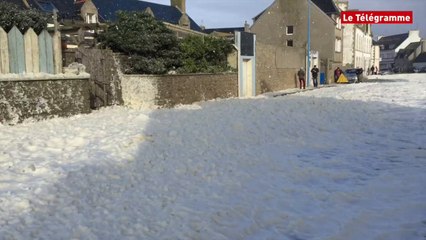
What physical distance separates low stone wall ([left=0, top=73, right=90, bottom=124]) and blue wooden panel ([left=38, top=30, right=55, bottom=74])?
324 mm

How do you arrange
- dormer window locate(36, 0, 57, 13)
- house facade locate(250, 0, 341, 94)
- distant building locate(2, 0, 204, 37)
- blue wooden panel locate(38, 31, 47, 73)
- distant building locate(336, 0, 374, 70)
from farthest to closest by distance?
distant building locate(336, 0, 374, 70), house facade locate(250, 0, 341, 94), dormer window locate(36, 0, 57, 13), distant building locate(2, 0, 204, 37), blue wooden panel locate(38, 31, 47, 73)

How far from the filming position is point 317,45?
155ft

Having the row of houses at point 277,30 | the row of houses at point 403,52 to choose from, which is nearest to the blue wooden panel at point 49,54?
the row of houses at point 277,30

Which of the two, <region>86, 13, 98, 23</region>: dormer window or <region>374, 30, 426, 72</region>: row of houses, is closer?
<region>86, 13, 98, 23</region>: dormer window

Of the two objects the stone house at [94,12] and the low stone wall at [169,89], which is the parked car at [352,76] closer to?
the stone house at [94,12]

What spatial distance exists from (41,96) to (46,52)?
119 centimetres

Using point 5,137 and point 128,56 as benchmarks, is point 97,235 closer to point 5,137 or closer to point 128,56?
point 5,137

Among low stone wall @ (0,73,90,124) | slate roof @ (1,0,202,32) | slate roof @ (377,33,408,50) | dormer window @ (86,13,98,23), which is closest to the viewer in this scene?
low stone wall @ (0,73,90,124)

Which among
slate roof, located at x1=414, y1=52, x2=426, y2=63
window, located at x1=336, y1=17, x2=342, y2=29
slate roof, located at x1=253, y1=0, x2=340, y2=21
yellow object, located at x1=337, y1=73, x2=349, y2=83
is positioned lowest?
yellow object, located at x1=337, y1=73, x2=349, y2=83

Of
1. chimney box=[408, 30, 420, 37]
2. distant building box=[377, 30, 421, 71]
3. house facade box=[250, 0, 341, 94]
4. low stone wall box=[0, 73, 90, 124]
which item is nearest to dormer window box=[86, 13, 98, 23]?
house facade box=[250, 0, 341, 94]

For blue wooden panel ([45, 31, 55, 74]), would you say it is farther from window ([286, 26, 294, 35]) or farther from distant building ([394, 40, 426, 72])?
distant building ([394, 40, 426, 72])

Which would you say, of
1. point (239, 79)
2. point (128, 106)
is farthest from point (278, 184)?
point (239, 79)

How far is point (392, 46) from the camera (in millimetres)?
121188

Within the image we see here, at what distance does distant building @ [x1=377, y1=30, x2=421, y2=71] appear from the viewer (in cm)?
11750
